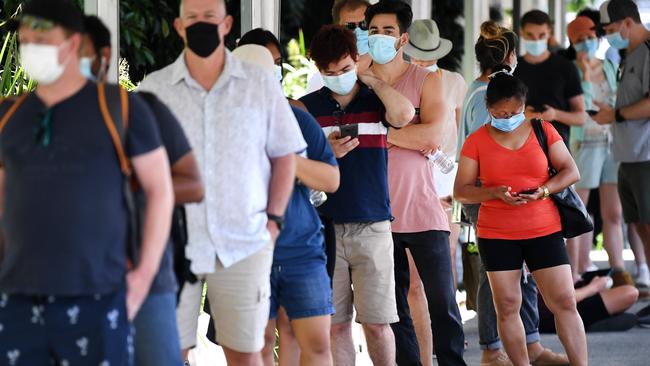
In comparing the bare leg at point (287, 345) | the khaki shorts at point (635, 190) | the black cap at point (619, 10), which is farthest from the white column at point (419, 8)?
the bare leg at point (287, 345)

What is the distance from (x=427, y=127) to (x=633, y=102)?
10.9ft

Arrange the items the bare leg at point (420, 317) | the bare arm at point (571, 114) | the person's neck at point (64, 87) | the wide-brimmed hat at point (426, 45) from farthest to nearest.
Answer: the bare arm at point (571, 114) < the wide-brimmed hat at point (426, 45) < the bare leg at point (420, 317) < the person's neck at point (64, 87)

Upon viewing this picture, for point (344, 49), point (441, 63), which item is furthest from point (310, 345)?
point (441, 63)

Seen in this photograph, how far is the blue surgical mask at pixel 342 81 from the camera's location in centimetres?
582

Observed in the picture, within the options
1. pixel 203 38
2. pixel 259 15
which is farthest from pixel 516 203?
pixel 203 38

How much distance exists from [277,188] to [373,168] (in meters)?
1.37

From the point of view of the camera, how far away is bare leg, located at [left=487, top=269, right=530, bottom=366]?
21.9 feet

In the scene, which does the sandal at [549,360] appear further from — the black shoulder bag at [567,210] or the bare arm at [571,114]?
the bare arm at [571,114]

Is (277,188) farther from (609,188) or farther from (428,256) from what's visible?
(609,188)

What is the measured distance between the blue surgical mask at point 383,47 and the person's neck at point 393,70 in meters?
0.05

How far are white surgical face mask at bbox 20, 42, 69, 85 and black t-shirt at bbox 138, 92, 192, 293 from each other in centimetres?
36

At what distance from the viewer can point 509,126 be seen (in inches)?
261

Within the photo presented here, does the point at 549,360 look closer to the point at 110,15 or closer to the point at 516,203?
the point at 516,203

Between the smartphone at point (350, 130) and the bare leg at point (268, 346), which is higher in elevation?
the smartphone at point (350, 130)
